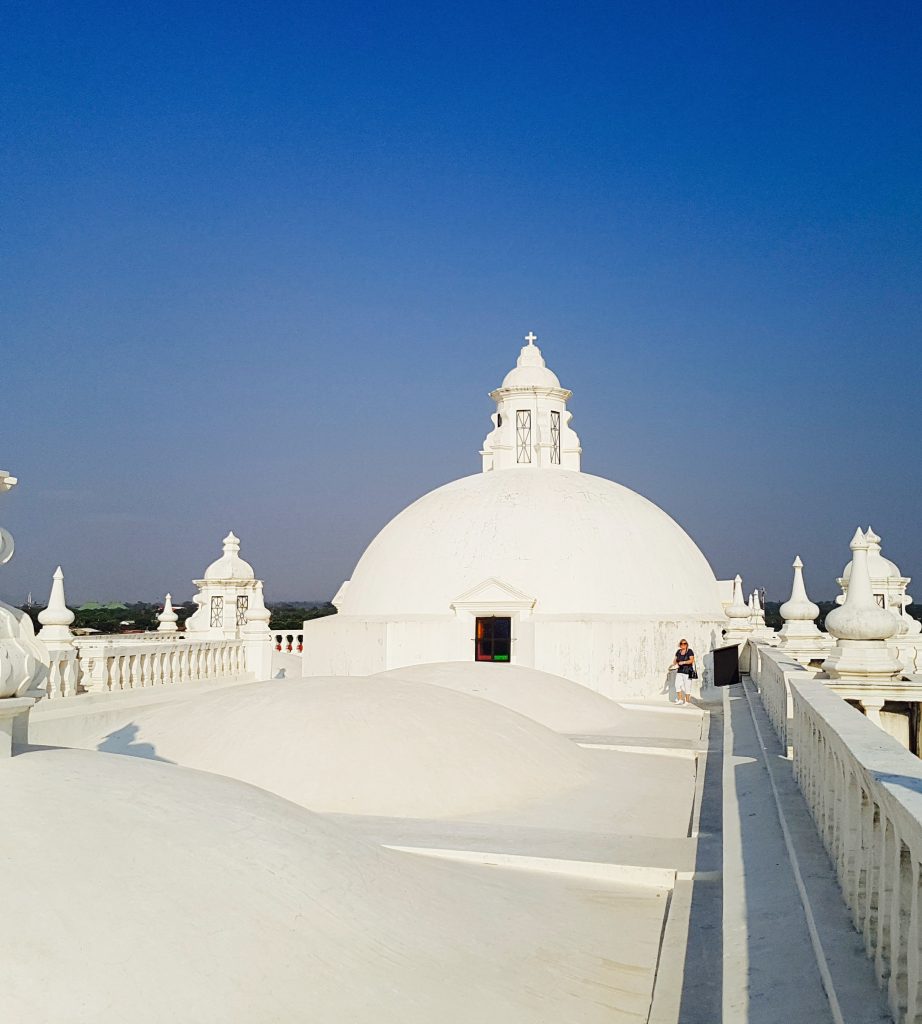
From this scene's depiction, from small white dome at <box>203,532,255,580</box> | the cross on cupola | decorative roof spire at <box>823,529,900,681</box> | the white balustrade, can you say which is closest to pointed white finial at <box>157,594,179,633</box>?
small white dome at <box>203,532,255,580</box>

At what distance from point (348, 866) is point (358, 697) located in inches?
210

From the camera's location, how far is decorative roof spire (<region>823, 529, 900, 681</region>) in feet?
27.9

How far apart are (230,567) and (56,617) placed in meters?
13.6

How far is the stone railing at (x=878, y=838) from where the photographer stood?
2689 millimetres

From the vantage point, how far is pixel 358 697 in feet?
33.2

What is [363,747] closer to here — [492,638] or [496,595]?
[496,595]

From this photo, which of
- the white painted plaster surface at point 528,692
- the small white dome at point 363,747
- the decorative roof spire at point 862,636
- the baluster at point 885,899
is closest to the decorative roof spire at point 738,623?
the white painted plaster surface at point 528,692

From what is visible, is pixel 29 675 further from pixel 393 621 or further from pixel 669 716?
pixel 393 621

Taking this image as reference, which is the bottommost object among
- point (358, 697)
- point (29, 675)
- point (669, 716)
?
point (669, 716)

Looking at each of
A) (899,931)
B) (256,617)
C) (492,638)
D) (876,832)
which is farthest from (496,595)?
(899,931)

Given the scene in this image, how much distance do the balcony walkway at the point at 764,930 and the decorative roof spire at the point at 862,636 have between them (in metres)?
1.25

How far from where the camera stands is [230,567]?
91.4 ft

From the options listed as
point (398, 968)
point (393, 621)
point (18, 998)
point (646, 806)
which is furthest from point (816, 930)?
point (393, 621)

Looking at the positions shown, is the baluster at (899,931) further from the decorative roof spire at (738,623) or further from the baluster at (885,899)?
the decorative roof spire at (738,623)
